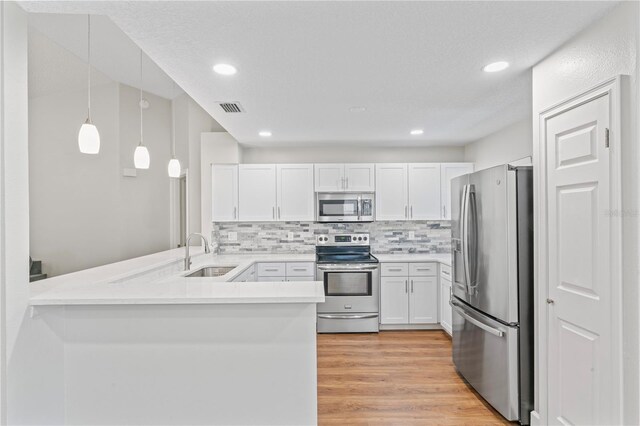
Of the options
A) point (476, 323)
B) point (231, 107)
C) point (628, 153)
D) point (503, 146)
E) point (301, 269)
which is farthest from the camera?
point (301, 269)

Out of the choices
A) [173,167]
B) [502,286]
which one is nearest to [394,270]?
[502,286]

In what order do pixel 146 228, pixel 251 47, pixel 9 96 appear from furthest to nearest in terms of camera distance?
pixel 146 228 < pixel 251 47 < pixel 9 96

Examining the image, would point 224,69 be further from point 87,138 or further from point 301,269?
point 301,269

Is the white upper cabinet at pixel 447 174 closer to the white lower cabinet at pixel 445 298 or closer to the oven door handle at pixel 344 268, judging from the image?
the white lower cabinet at pixel 445 298

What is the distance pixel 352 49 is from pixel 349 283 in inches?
112

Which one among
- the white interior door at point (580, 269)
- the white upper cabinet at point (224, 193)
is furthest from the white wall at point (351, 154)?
the white interior door at point (580, 269)

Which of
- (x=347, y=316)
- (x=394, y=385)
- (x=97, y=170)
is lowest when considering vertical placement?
(x=394, y=385)

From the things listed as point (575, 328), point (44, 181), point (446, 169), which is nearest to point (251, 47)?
point (575, 328)

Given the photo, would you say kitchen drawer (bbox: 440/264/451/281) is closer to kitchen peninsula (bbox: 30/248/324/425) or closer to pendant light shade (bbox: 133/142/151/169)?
kitchen peninsula (bbox: 30/248/324/425)

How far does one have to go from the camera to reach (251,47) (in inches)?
74.8

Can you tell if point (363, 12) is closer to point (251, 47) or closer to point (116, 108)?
point (251, 47)

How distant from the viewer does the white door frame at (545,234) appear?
1484 millimetres

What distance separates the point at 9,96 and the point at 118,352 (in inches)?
54.0

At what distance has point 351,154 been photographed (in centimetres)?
475
